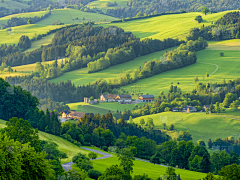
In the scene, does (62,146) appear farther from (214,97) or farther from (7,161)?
(214,97)

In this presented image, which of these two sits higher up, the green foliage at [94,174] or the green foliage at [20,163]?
the green foliage at [20,163]

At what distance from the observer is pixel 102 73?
597ft

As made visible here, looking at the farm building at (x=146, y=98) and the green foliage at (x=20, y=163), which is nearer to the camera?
the green foliage at (x=20, y=163)

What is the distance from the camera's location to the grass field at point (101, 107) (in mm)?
135525

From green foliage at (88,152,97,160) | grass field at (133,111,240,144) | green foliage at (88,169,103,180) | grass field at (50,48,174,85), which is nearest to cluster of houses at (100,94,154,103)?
grass field at (133,111,240,144)

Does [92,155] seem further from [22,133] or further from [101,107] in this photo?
[101,107]

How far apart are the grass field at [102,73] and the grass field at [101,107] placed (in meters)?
28.5

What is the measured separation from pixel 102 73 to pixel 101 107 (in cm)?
4453

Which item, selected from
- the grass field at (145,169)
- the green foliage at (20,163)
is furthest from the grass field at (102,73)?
the green foliage at (20,163)

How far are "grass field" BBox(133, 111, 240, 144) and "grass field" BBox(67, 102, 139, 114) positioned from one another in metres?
13.8

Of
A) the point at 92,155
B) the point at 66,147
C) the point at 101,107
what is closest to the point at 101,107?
the point at 101,107

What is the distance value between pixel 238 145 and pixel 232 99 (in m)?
34.7

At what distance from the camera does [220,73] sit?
16562 cm

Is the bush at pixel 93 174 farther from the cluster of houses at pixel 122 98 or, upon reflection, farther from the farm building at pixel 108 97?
the farm building at pixel 108 97
